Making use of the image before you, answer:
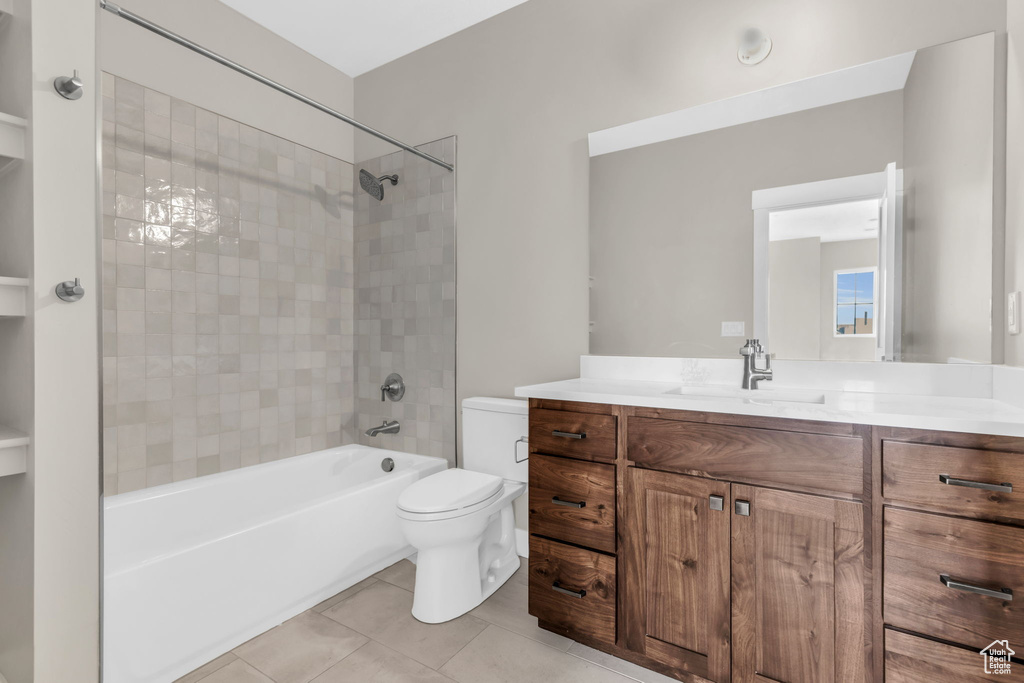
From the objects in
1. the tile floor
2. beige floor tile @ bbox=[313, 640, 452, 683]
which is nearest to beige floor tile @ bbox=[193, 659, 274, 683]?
the tile floor

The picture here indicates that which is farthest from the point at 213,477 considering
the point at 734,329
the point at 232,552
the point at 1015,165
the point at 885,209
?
the point at 1015,165

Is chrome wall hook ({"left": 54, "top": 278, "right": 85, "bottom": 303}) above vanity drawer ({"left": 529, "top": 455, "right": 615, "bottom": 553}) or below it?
above

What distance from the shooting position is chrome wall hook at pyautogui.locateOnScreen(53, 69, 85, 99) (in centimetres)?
119

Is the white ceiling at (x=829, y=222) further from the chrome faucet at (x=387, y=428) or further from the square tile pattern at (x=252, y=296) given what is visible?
the chrome faucet at (x=387, y=428)

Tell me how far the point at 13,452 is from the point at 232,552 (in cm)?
69

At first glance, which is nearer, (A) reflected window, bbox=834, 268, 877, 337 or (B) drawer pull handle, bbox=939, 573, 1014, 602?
(B) drawer pull handle, bbox=939, 573, 1014, 602

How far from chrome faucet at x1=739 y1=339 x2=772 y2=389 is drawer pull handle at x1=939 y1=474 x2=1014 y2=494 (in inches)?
26.4

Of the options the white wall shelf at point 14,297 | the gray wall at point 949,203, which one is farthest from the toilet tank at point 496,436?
the white wall shelf at point 14,297

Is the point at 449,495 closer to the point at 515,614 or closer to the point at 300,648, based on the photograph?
the point at 515,614

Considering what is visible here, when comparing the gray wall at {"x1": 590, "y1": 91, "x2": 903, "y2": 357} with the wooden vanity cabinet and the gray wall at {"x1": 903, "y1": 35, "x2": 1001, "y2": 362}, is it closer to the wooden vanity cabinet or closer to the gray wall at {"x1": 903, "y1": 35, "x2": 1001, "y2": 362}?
the gray wall at {"x1": 903, "y1": 35, "x2": 1001, "y2": 362}

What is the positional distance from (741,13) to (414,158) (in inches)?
64.0

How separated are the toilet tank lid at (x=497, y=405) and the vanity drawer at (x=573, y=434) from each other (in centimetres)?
46

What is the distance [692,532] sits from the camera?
4.59 ft

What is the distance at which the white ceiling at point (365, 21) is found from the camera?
2334mm
